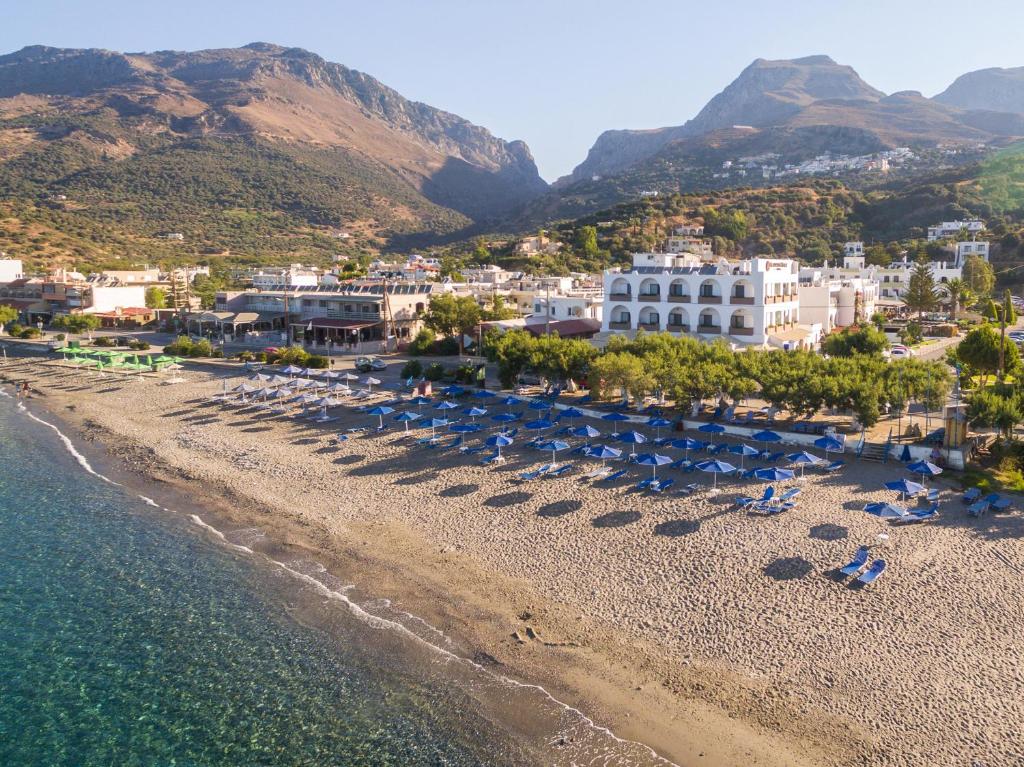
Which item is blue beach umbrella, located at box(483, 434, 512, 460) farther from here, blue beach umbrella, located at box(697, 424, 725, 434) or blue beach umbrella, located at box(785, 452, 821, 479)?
blue beach umbrella, located at box(785, 452, 821, 479)

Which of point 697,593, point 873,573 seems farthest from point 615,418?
point 873,573

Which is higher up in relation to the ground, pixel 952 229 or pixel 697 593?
pixel 952 229

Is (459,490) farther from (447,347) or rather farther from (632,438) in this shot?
(447,347)

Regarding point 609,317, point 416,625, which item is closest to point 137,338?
point 609,317

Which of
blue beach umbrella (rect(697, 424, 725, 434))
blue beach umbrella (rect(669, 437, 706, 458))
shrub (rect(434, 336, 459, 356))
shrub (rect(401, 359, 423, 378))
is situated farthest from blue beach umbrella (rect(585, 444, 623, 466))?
shrub (rect(434, 336, 459, 356))

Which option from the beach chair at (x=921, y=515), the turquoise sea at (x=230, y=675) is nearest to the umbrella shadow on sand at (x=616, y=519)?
the turquoise sea at (x=230, y=675)

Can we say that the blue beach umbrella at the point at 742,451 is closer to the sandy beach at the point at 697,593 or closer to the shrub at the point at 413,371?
the sandy beach at the point at 697,593
